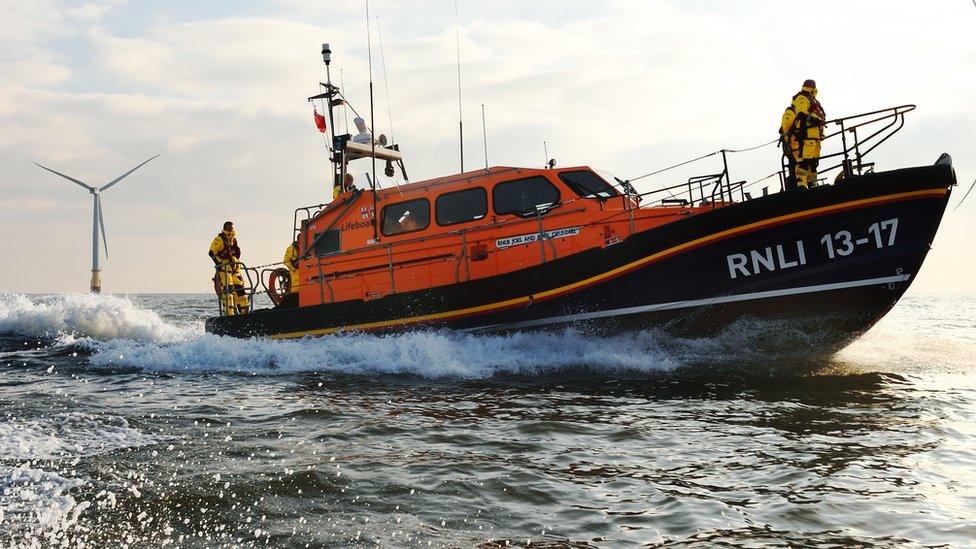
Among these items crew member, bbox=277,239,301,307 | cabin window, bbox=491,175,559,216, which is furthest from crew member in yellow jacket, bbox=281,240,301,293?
cabin window, bbox=491,175,559,216

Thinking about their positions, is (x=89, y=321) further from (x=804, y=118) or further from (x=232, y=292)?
(x=804, y=118)

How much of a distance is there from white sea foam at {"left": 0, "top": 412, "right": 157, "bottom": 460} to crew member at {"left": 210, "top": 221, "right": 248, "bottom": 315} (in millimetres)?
5605

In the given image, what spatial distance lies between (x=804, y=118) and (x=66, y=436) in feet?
23.5

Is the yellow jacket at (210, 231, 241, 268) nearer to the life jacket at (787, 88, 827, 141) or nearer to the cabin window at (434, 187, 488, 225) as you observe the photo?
the cabin window at (434, 187, 488, 225)

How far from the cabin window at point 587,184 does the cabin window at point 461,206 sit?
1050 mm

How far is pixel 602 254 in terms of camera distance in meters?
7.69

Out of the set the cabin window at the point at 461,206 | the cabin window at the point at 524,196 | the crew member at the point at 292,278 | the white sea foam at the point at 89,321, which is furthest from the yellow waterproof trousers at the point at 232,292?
the cabin window at the point at 524,196

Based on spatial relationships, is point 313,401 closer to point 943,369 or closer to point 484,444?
point 484,444

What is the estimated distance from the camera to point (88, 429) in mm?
4961

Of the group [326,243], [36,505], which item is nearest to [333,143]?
[326,243]

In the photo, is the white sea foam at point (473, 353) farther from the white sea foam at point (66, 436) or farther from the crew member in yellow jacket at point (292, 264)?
the white sea foam at point (66, 436)

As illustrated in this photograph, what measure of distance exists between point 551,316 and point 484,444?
3.58 metres

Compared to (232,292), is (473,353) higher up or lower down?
lower down

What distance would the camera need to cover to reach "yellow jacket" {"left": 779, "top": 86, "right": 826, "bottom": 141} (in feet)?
23.6
